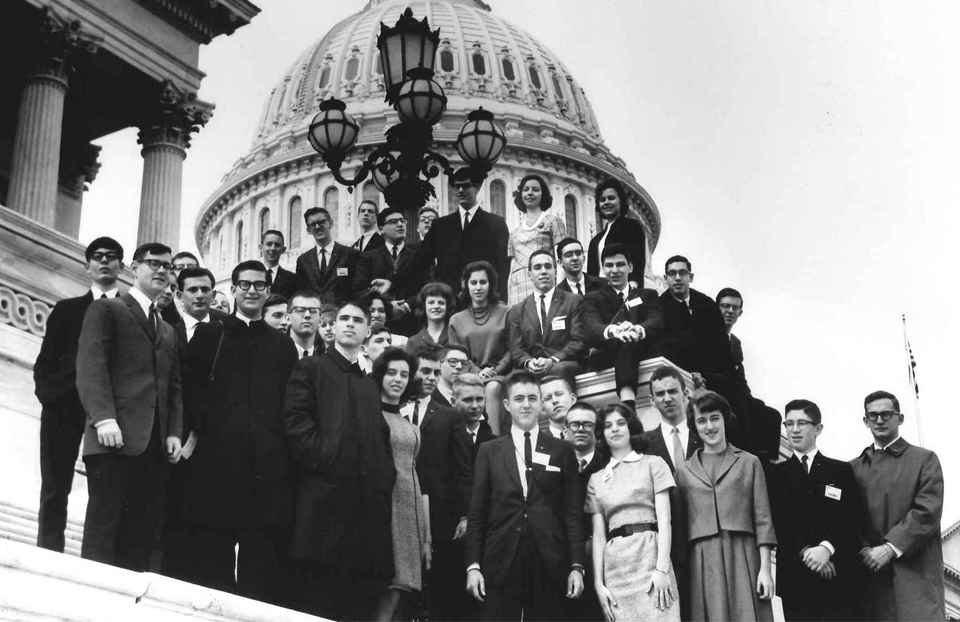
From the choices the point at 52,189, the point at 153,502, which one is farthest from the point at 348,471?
the point at 52,189

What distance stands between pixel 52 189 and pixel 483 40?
190 feet

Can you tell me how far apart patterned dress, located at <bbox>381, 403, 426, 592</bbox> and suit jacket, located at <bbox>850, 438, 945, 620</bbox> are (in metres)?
3.04

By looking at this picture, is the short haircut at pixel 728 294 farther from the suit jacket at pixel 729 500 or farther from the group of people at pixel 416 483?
the suit jacket at pixel 729 500

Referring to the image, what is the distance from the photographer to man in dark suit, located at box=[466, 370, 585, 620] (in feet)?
31.5

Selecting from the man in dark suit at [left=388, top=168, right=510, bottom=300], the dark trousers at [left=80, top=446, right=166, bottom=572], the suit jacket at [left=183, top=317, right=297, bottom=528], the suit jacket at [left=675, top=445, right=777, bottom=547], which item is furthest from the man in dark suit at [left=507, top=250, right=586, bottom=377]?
the dark trousers at [left=80, top=446, right=166, bottom=572]

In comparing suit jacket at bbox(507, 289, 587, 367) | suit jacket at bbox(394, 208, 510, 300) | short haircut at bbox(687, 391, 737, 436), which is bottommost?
short haircut at bbox(687, 391, 737, 436)

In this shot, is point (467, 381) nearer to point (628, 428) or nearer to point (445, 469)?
point (445, 469)

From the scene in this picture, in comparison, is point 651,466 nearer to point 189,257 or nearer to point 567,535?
point 567,535

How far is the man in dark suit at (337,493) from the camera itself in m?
9.09

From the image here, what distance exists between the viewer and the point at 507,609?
31.4 feet

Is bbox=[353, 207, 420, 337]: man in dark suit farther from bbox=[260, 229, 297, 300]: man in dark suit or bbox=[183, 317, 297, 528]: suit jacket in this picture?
bbox=[183, 317, 297, 528]: suit jacket

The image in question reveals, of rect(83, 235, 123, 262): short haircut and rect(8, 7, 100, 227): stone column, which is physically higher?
rect(8, 7, 100, 227): stone column

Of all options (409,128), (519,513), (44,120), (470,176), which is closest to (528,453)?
(519,513)

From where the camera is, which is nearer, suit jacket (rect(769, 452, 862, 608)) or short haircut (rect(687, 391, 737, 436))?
short haircut (rect(687, 391, 737, 436))
